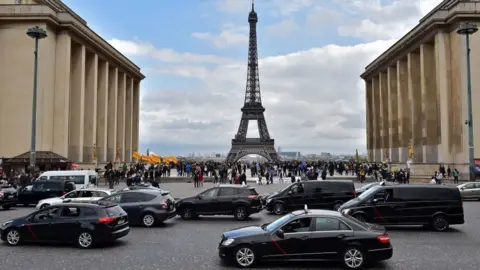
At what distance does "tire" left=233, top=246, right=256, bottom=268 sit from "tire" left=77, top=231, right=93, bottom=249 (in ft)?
15.9

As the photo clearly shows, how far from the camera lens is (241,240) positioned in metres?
11.2

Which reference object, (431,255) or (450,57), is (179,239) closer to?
(431,255)

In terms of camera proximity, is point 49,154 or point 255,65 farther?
point 255,65

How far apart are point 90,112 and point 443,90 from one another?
38.2 m

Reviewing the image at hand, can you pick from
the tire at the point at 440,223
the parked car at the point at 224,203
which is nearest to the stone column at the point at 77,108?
the parked car at the point at 224,203

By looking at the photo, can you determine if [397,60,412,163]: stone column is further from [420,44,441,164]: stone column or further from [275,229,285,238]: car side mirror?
[275,229,285,238]: car side mirror

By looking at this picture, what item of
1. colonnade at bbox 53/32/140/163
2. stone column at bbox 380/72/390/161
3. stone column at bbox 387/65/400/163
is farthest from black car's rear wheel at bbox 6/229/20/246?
stone column at bbox 380/72/390/161

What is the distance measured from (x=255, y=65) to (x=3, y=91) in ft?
262

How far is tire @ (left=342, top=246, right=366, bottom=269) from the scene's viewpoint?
10.9 m

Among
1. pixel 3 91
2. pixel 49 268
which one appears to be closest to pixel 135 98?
pixel 3 91

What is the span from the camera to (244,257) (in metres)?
11.2

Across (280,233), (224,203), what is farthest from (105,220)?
(224,203)

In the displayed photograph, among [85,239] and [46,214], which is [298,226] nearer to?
[85,239]

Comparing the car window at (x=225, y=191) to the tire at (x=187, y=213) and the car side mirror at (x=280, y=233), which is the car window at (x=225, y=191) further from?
the car side mirror at (x=280, y=233)
